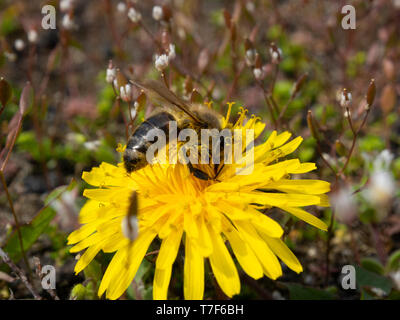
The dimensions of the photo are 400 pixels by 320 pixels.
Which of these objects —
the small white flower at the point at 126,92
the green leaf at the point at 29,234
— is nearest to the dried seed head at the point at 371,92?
the small white flower at the point at 126,92

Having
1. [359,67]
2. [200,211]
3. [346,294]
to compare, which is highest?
[359,67]

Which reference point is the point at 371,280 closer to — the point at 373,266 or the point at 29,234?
the point at 373,266

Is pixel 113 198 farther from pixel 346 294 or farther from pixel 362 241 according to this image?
pixel 362 241

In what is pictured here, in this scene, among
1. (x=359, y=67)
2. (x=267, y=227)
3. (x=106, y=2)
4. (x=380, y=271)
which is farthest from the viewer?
(x=359, y=67)

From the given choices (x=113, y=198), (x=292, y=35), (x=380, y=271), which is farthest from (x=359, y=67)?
(x=113, y=198)

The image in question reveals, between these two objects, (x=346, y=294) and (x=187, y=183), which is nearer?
(x=187, y=183)
